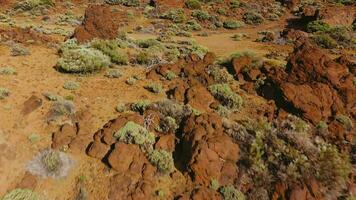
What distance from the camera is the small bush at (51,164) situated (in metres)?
10.8

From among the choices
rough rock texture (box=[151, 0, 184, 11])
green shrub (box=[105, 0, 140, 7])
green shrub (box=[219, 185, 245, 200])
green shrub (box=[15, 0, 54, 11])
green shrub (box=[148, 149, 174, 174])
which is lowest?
green shrub (box=[15, 0, 54, 11])

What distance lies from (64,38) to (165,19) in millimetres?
14299

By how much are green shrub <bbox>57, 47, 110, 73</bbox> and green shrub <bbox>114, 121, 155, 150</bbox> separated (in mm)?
5311

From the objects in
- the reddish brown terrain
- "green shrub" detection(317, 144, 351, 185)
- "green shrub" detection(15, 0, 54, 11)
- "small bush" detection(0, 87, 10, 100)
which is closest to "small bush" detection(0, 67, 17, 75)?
the reddish brown terrain

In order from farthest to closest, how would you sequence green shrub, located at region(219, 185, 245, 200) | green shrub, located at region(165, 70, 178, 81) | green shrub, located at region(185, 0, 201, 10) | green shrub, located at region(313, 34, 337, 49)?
green shrub, located at region(185, 0, 201, 10), green shrub, located at region(313, 34, 337, 49), green shrub, located at region(165, 70, 178, 81), green shrub, located at region(219, 185, 245, 200)

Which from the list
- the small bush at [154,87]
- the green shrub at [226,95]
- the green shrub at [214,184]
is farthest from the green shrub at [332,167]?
the small bush at [154,87]

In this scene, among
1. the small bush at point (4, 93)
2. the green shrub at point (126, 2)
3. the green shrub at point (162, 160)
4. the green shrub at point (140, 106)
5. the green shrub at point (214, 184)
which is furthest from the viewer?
the green shrub at point (126, 2)

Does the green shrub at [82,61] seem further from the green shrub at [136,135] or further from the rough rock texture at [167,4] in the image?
the rough rock texture at [167,4]

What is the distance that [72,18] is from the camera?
105 ft

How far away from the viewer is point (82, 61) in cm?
1645

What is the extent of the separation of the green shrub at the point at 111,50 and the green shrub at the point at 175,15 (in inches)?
598

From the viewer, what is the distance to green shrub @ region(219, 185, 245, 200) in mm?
10219

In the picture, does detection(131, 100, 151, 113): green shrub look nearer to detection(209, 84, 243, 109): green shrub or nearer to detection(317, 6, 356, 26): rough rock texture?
detection(209, 84, 243, 109): green shrub

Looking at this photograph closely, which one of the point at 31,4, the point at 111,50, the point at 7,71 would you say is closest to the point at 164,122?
the point at 111,50
